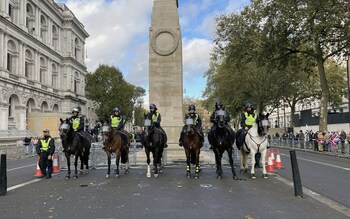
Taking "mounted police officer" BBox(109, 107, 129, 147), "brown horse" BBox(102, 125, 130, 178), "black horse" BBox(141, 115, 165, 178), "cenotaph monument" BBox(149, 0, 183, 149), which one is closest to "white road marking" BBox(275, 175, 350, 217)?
"black horse" BBox(141, 115, 165, 178)

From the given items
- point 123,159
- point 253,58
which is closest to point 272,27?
point 253,58

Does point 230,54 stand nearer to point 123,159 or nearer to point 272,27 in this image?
point 272,27

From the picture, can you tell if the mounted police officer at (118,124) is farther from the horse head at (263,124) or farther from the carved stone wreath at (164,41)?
→ the carved stone wreath at (164,41)

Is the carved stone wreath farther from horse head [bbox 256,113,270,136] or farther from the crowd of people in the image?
the crowd of people

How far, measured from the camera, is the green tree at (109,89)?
76625 mm

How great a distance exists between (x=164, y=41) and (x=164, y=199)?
13.4m

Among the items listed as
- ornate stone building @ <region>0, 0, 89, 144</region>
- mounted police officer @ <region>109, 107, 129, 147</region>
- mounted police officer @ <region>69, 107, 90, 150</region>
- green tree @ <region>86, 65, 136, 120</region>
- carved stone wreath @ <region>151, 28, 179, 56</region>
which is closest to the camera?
mounted police officer @ <region>69, 107, 90, 150</region>

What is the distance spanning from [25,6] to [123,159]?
166ft

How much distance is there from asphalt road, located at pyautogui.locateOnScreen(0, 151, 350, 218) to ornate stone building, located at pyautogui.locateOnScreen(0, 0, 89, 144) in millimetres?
41342

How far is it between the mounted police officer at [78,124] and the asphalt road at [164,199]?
177 centimetres

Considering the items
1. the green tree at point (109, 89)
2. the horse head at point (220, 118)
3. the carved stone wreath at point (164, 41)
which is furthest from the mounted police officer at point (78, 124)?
the green tree at point (109, 89)

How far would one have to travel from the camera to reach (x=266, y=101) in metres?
53.9

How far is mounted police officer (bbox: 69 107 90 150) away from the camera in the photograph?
45.6 feet

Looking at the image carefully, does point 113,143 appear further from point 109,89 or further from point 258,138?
point 109,89
